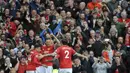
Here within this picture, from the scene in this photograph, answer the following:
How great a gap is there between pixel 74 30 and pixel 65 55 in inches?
134

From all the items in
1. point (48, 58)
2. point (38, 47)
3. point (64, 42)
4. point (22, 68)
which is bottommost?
point (22, 68)

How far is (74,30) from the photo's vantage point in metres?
26.5

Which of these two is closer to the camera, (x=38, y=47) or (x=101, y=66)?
(x=101, y=66)

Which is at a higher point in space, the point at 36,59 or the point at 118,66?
the point at 36,59

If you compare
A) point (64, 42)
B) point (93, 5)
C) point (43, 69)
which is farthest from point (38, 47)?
point (93, 5)

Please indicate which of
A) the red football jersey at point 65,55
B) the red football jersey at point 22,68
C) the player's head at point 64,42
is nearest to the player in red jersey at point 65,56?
the red football jersey at point 65,55

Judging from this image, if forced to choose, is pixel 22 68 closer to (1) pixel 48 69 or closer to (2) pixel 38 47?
(2) pixel 38 47

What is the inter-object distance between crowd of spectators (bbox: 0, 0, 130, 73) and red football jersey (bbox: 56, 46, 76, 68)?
106 cm

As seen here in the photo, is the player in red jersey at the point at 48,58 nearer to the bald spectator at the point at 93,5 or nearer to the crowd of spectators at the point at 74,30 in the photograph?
the crowd of spectators at the point at 74,30

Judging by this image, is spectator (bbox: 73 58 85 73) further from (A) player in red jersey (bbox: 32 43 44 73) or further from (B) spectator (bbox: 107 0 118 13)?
(B) spectator (bbox: 107 0 118 13)

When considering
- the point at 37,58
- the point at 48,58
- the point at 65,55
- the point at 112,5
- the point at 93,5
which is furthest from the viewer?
the point at 112,5

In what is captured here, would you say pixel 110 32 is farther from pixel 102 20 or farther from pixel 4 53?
pixel 4 53

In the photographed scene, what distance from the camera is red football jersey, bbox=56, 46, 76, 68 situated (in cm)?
2316

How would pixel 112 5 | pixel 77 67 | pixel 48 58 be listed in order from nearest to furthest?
1. pixel 48 58
2. pixel 77 67
3. pixel 112 5
